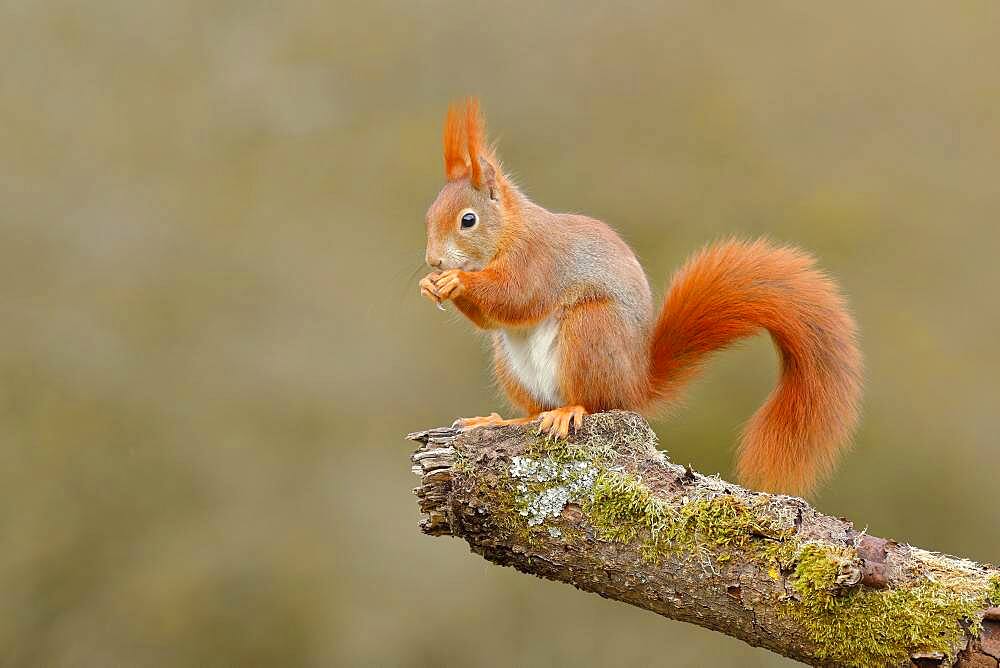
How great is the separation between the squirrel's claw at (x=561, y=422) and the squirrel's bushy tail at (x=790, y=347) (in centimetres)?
40

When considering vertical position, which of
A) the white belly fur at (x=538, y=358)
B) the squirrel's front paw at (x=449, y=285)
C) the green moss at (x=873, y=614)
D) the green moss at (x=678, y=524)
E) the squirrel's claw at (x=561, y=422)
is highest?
the squirrel's front paw at (x=449, y=285)

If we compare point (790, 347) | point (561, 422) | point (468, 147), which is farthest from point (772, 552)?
point (468, 147)

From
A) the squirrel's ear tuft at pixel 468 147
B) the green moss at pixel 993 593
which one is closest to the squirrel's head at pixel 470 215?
the squirrel's ear tuft at pixel 468 147

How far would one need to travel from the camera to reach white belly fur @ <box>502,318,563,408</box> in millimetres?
2010

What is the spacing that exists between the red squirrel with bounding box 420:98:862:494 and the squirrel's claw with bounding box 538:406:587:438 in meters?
0.11

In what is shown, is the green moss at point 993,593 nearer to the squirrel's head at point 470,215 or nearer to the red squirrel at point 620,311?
the red squirrel at point 620,311

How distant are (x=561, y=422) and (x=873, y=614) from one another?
1.93 feet

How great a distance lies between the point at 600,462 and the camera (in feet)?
5.64

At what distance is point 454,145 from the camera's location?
2145mm

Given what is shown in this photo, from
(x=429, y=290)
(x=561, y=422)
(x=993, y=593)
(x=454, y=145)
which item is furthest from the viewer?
(x=454, y=145)

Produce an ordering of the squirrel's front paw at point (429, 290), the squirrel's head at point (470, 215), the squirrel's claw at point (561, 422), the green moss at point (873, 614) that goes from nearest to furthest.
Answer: the green moss at point (873, 614)
the squirrel's claw at point (561, 422)
the squirrel's front paw at point (429, 290)
the squirrel's head at point (470, 215)

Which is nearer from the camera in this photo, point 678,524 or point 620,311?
point 678,524

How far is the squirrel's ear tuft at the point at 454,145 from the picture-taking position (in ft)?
6.97

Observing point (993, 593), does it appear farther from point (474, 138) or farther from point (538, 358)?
point (474, 138)
